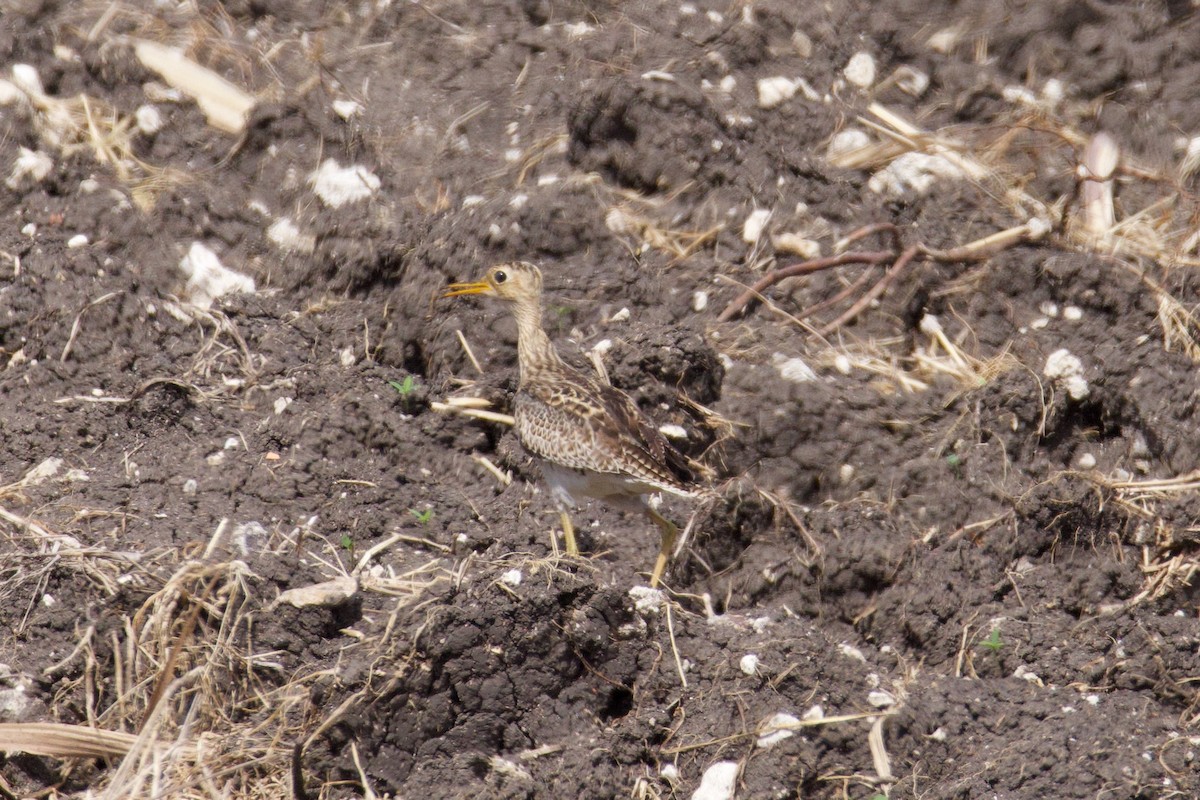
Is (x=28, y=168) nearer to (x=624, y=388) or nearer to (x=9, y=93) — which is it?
(x=9, y=93)

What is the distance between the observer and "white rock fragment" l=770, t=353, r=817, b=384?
6.39m

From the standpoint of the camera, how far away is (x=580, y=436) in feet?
19.3

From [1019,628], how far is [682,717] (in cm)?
153

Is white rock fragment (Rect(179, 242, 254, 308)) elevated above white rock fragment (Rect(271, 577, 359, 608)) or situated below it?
below

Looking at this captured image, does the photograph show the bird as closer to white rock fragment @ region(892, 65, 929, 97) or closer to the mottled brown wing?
the mottled brown wing

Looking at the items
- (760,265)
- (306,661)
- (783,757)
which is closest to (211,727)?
(306,661)

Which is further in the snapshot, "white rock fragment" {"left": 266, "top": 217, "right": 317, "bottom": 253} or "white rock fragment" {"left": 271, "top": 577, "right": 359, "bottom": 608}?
"white rock fragment" {"left": 266, "top": 217, "right": 317, "bottom": 253}

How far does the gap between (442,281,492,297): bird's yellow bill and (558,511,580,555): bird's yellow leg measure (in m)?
1.13

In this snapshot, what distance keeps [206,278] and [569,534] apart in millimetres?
2588

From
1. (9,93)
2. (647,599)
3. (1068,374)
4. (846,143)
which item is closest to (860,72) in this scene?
(846,143)

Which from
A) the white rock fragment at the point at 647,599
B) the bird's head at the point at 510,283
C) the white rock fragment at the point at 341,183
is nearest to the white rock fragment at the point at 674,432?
the bird's head at the point at 510,283

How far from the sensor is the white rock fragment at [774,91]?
7.59 m

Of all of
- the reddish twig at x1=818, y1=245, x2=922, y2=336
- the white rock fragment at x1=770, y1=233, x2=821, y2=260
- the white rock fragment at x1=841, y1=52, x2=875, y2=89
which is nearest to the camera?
the reddish twig at x1=818, y1=245, x2=922, y2=336

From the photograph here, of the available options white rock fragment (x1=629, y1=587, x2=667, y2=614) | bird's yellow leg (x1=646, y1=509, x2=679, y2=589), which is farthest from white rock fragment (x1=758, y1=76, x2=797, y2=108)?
white rock fragment (x1=629, y1=587, x2=667, y2=614)
